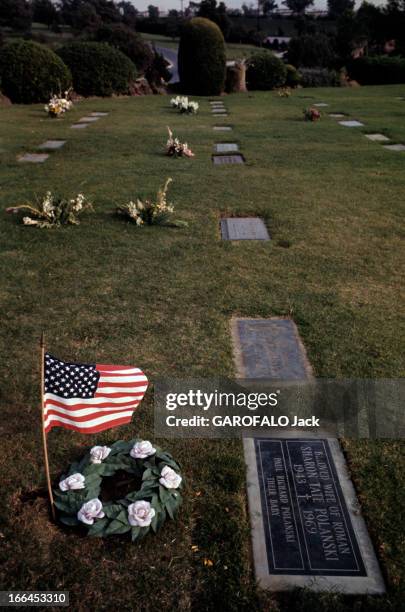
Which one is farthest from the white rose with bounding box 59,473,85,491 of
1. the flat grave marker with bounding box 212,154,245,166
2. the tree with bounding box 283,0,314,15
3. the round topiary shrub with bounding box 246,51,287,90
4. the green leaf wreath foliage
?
the tree with bounding box 283,0,314,15

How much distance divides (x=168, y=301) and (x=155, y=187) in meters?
4.43

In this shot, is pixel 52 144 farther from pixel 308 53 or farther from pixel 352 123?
pixel 308 53

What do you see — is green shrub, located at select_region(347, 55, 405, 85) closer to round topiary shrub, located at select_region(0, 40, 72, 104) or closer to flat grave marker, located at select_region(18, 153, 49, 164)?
round topiary shrub, located at select_region(0, 40, 72, 104)

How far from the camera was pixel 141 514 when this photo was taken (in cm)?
300

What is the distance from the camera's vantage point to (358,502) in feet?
10.8

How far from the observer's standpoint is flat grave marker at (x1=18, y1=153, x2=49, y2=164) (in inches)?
457

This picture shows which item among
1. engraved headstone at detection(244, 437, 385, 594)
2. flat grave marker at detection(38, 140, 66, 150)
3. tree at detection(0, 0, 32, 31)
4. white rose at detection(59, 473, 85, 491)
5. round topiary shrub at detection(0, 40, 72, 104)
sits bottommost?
engraved headstone at detection(244, 437, 385, 594)

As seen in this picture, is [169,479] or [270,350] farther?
[270,350]

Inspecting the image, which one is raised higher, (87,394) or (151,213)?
(87,394)

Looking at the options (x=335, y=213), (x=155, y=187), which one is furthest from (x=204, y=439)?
(x=155, y=187)

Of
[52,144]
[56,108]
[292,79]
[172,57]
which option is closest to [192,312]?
[52,144]

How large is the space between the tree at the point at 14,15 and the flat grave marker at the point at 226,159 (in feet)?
207

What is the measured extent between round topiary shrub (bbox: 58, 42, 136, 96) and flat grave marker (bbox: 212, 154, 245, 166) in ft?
42.4

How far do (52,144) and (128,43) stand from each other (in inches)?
706
